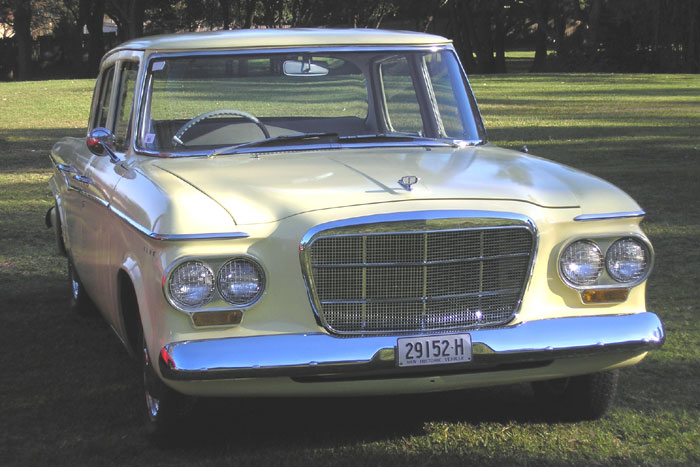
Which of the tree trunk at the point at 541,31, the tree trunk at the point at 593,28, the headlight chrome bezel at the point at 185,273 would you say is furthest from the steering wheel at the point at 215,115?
the tree trunk at the point at 541,31

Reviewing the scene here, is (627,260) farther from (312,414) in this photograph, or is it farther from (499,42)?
(499,42)

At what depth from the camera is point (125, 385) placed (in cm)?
523

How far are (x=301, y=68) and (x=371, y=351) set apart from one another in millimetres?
2055

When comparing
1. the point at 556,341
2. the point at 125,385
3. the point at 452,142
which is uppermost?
the point at 452,142

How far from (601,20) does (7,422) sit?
40322 mm

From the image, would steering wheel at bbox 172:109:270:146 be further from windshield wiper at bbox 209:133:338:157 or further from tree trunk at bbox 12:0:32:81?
tree trunk at bbox 12:0:32:81

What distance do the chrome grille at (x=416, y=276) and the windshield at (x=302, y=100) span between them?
1.26 metres

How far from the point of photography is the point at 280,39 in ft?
17.6

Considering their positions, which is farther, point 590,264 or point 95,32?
point 95,32

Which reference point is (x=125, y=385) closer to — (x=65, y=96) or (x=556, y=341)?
(x=556, y=341)

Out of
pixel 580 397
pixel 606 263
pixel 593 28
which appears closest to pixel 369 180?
pixel 606 263

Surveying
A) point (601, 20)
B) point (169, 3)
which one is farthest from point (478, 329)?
point (169, 3)

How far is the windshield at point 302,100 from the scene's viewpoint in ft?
17.0

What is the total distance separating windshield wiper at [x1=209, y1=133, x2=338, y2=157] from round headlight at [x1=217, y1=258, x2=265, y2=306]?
1194 mm
